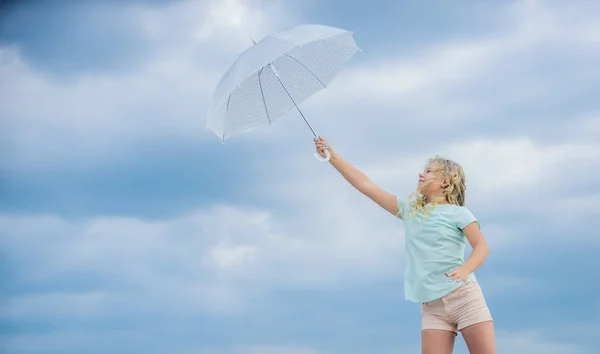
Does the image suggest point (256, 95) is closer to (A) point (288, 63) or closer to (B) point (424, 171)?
(A) point (288, 63)

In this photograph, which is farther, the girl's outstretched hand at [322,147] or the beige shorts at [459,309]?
the girl's outstretched hand at [322,147]

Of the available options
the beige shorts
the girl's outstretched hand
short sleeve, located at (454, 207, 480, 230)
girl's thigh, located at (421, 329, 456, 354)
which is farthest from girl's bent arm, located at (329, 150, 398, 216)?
girl's thigh, located at (421, 329, 456, 354)

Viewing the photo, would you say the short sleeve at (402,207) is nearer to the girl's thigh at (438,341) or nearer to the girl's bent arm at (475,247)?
the girl's bent arm at (475,247)

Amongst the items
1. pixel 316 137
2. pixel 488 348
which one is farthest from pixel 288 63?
pixel 488 348

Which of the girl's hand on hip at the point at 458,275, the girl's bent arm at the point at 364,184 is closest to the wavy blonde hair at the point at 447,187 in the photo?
the girl's bent arm at the point at 364,184

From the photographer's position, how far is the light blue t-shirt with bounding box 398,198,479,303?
5750 mm

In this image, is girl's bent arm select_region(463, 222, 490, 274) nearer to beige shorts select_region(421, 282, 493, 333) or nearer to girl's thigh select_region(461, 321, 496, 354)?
beige shorts select_region(421, 282, 493, 333)

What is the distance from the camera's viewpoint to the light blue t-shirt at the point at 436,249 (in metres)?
5.75

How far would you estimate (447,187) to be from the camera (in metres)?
5.99

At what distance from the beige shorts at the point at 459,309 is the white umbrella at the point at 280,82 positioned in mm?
2077

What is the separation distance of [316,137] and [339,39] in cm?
115

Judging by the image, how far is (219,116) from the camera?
7.12 meters

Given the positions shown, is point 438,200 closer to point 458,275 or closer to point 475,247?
point 475,247

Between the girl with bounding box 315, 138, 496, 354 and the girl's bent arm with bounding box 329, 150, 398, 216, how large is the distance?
0.13 m
